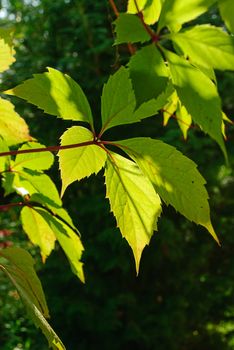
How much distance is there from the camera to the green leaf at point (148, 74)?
39 centimetres

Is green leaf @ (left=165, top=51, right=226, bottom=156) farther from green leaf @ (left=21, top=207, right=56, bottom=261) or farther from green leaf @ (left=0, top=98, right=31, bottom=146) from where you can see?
green leaf @ (left=21, top=207, right=56, bottom=261)

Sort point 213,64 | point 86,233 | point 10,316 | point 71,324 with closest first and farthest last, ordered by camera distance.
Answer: point 213,64
point 10,316
point 71,324
point 86,233

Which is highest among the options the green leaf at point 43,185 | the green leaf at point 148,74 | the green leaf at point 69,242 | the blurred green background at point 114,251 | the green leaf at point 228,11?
the green leaf at point 228,11

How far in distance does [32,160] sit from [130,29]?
33 centimetres

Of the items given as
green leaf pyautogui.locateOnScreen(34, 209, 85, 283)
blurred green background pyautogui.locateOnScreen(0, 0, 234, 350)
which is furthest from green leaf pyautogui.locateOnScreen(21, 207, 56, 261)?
blurred green background pyautogui.locateOnScreen(0, 0, 234, 350)

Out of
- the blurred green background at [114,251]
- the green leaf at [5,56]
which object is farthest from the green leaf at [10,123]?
the blurred green background at [114,251]

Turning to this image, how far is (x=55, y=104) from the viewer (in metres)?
0.45

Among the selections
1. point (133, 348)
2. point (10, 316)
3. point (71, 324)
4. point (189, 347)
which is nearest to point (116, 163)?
point (10, 316)

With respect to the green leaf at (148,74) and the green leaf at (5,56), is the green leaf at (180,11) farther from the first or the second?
the green leaf at (5,56)

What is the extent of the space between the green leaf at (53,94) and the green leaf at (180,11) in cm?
11

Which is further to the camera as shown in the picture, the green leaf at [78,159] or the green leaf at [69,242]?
the green leaf at [69,242]

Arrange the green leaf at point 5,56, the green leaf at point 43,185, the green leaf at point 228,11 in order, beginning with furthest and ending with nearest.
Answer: the green leaf at point 43,185 < the green leaf at point 5,56 < the green leaf at point 228,11

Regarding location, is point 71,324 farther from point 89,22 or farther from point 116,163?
point 116,163

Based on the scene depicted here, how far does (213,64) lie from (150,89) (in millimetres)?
52
